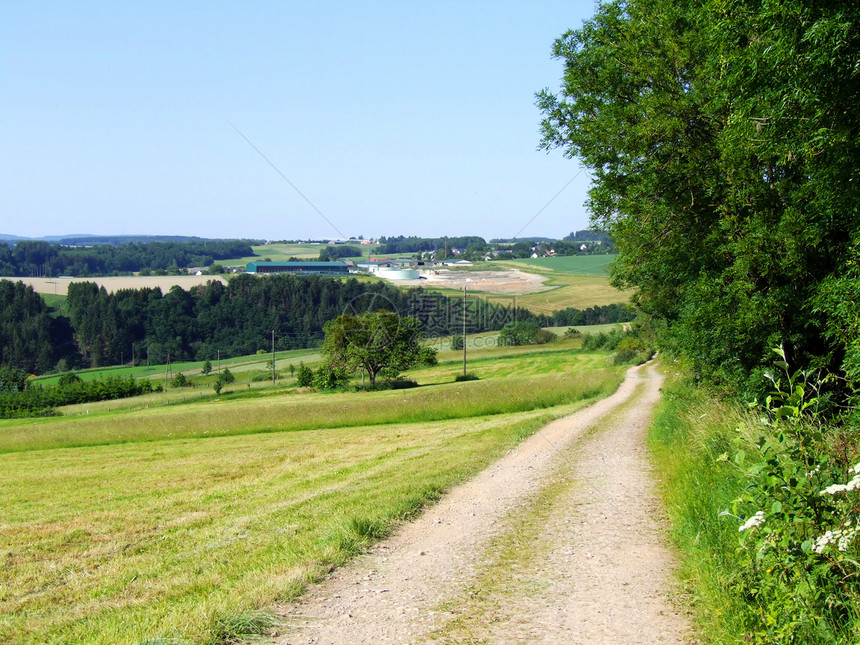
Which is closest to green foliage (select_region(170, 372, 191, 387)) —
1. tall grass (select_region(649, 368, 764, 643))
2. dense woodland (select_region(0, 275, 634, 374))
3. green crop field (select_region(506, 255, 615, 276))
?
dense woodland (select_region(0, 275, 634, 374))

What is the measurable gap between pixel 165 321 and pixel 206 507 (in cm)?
13794

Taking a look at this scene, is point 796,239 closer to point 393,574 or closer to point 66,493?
point 393,574

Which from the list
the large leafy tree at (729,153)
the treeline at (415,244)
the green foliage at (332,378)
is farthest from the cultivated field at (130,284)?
the large leafy tree at (729,153)

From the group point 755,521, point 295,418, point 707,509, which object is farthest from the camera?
point 295,418

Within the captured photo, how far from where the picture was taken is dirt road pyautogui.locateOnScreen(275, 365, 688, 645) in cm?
534

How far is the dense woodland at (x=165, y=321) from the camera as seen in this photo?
133875mm

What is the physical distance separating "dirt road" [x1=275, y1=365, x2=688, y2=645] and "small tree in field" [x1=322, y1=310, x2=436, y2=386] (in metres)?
55.5

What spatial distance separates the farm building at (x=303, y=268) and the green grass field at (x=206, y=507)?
12209cm

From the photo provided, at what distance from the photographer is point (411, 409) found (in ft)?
97.4

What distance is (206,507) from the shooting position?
12.9 metres

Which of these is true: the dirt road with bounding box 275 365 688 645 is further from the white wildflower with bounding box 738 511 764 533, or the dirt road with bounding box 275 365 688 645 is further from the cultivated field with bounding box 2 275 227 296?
the cultivated field with bounding box 2 275 227 296

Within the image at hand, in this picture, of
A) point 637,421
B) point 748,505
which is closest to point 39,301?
point 637,421

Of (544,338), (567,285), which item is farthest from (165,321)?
(544,338)

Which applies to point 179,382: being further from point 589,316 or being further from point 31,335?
point 31,335
